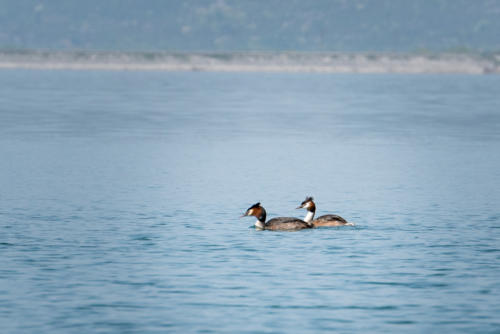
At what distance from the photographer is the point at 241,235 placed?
26859mm

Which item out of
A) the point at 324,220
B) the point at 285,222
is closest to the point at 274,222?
the point at 285,222

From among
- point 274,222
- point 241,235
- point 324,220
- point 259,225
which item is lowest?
point 241,235

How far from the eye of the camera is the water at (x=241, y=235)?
19422 millimetres

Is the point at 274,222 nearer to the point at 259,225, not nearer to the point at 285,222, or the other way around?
the point at 285,222

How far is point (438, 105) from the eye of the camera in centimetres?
10294

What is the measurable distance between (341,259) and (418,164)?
22.5 m

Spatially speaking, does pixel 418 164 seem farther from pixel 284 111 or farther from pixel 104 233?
pixel 284 111

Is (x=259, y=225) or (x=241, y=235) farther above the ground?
(x=259, y=225)

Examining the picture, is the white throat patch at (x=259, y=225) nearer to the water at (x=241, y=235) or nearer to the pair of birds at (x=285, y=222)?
the pair of birds at (x=285, y=222)

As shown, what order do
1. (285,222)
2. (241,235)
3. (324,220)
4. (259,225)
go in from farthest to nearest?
1. (324,220)
2. (259,225)
3. (285,222)
4. (241,235)

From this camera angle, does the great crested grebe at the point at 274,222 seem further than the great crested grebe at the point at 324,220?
No

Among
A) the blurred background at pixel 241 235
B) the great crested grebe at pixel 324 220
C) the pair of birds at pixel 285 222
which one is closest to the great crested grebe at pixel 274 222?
the pair of birds at pixel 285 222

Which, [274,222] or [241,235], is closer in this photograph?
[241,235]

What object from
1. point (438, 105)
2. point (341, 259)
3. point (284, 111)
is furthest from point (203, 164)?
point (438, 105)
